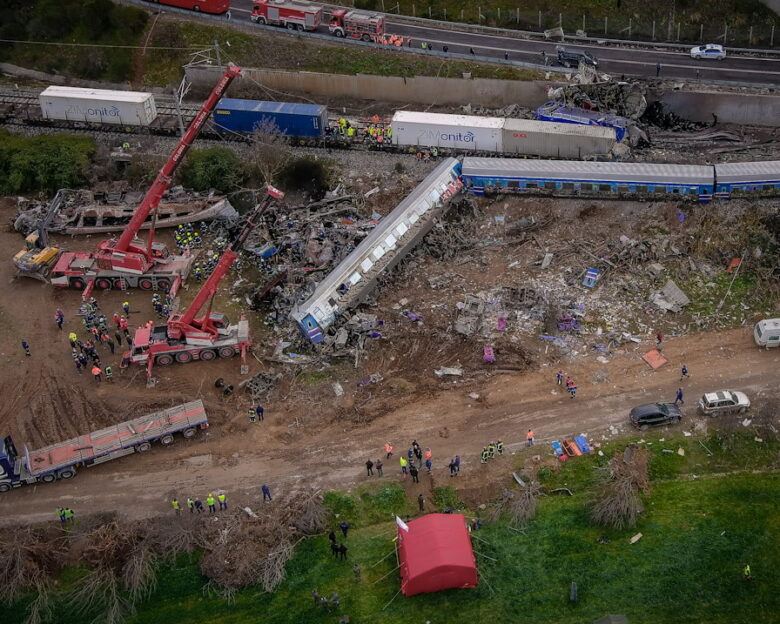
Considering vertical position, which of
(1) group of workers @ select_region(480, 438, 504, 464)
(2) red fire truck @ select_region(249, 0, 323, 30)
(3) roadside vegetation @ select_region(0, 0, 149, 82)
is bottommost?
(1) group of workers @ select_region(480, 438, 504, 464)

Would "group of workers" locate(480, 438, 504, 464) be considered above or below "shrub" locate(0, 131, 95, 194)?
below

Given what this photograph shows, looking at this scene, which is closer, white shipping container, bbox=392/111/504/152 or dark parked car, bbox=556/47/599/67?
white shipping container, bbox=392/111/504/152

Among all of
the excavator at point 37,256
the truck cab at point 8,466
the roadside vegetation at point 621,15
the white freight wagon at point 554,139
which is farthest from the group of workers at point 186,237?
the roadside vegetation at point 621,15

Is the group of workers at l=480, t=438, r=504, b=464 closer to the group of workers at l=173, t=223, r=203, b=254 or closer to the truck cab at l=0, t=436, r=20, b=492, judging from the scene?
the truck cab at l=0, t=436, r=20, b=492

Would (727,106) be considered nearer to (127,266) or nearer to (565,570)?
(565,570)

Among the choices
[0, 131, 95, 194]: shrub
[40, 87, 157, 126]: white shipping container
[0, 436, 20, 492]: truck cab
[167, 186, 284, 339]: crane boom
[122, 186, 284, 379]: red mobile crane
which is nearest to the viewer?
[0, 436, 20, 492]: truck cab

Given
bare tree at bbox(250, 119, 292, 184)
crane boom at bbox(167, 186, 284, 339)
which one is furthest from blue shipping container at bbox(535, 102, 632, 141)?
crane boom at bbox(167, 186, 284, 339)
